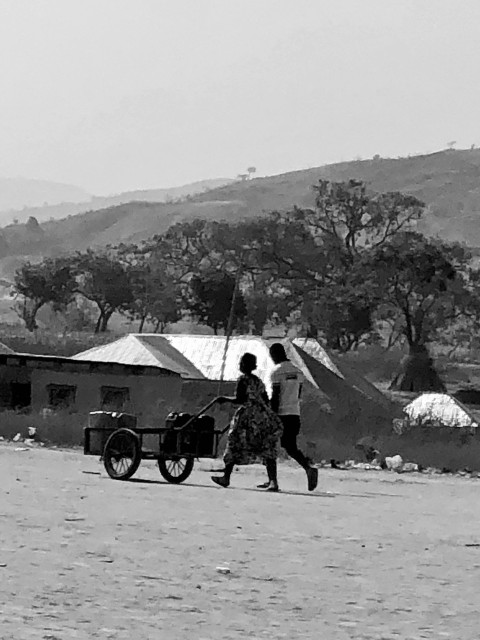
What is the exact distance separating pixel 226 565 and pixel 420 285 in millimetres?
78248

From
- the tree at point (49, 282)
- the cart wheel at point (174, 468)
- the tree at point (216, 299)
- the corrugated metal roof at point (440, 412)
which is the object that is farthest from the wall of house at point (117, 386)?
the tree at point (49, 282)

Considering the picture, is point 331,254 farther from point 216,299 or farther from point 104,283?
point 104,283

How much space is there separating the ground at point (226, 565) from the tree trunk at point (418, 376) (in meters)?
59.4

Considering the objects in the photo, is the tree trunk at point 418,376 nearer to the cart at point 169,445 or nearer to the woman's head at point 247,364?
the cart at point 169,445

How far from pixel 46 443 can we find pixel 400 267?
58.3 meters

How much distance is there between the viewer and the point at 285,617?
7.63m

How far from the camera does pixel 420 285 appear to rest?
86.9 meters

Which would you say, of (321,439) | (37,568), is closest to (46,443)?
(321,439)

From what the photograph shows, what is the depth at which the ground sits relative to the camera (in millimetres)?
7336

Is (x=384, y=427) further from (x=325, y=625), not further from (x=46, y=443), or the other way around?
(x=325, y=625)

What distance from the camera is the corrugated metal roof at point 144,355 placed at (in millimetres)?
54031

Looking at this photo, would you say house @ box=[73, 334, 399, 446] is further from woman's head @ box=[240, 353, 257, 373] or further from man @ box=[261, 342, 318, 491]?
woman's head @ box=[240, 353, 257, 373]

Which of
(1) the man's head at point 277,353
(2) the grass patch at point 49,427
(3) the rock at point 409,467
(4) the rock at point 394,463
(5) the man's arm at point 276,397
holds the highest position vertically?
(1) the man's head at point 277,353

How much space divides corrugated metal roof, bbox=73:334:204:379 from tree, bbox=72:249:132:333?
46842 mm
